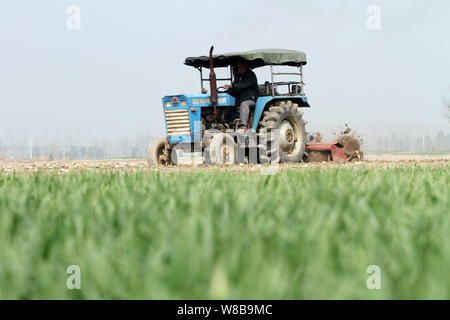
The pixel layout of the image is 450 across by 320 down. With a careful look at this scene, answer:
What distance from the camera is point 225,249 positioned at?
172 cm

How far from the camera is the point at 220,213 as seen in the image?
2498mm

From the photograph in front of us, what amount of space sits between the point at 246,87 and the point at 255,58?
58cm

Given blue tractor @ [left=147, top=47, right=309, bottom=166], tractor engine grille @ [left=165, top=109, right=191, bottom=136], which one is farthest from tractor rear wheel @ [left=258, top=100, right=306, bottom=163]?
tractor engine grille @ [left=165, top=109, right=191, bottom=136]

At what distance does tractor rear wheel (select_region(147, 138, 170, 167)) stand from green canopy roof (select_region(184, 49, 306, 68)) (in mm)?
1718

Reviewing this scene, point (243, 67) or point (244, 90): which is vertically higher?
point (243, 67)

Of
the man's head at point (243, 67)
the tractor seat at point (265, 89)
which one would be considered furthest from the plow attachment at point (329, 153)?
the man's head at point (243, 67)

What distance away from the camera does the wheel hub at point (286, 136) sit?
10.9 m

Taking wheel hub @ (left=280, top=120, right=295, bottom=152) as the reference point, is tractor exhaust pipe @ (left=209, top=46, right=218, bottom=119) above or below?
above

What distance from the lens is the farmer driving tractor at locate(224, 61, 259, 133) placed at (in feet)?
32.8

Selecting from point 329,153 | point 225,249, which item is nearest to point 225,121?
point 329,153

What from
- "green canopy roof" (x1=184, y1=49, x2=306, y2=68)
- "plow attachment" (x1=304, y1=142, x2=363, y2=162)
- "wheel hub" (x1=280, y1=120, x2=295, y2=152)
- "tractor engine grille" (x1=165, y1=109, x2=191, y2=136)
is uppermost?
"green canopy roof" (x1=184, y1=49, x2=306, y2=68)

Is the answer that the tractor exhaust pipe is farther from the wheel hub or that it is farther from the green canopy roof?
the wheel hub

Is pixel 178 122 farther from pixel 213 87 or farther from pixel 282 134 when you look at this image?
pixel 282 134
